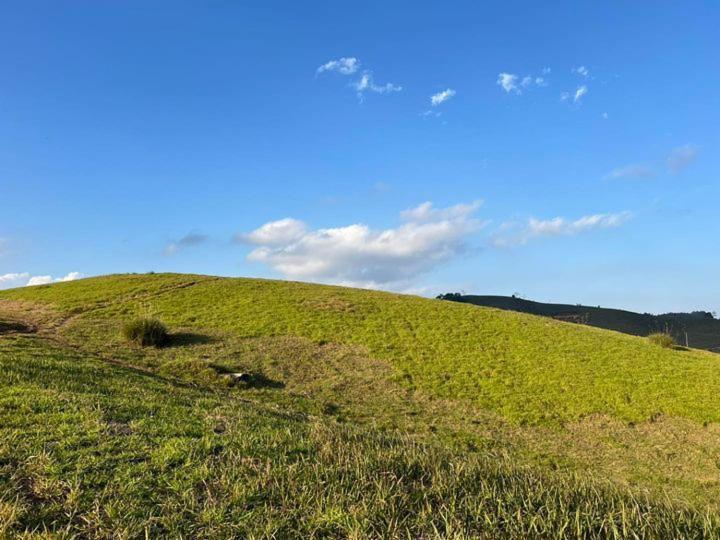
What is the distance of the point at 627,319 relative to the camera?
67875 millimetres

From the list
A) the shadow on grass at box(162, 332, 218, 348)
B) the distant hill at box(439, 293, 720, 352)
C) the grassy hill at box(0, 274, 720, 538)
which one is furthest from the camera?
the distant hill at box(439, 293, 720, 352)

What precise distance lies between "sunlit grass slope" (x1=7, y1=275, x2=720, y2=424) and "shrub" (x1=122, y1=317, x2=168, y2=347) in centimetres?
161

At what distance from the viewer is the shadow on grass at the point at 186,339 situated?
2217cm

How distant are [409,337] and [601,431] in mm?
11797

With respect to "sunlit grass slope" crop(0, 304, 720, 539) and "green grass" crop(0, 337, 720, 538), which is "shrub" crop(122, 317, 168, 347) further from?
"green grass" crop(0, 337, 720, 538)

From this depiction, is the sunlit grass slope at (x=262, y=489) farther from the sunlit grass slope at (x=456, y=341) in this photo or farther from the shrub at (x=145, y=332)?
the shrub at (x=145, y=332)

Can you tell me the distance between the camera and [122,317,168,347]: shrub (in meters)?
21.4

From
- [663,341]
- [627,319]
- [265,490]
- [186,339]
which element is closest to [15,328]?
[186,339]

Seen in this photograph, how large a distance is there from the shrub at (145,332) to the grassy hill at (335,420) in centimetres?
66

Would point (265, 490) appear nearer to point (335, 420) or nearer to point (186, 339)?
point (335, 420)

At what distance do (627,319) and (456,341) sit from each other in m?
54.2

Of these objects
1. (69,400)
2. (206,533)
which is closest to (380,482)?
(206,533)

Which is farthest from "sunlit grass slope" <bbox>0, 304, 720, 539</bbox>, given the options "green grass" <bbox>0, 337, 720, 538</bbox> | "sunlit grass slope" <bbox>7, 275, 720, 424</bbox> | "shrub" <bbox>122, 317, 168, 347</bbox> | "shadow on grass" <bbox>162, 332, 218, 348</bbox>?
"shadow on grass" <bbox>162, 332, 218, 348</bbox>

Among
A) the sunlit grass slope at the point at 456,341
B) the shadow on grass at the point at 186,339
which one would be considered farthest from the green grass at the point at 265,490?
the shadow on grass at the point at 186,339
